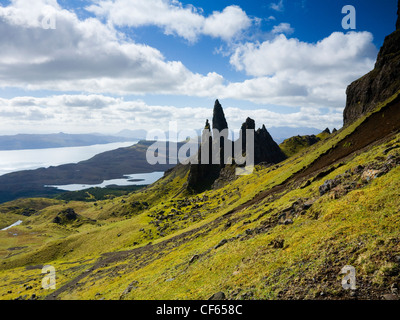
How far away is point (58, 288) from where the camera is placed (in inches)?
2687

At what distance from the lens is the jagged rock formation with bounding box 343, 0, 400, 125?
81.3m

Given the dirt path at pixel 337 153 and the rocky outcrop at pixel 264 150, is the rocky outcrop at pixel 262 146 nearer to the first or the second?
the rocky outcrop at pixel 264 150

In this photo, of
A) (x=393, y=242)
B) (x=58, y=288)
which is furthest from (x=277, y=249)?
(x=58, y=288)

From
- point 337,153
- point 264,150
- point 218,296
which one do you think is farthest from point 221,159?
point 218,296

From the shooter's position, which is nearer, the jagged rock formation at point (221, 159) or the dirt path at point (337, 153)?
the dirt path at point (337, 153)

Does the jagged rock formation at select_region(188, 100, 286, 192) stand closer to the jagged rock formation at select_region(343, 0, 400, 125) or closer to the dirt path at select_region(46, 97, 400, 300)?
the jagged rock formation at select_region(343, 0, 400, 125)

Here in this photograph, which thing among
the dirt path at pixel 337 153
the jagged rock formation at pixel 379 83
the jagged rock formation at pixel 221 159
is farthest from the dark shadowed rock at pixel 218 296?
the jagged rock formation at pixel 221 159

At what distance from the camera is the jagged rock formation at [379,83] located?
81.3m

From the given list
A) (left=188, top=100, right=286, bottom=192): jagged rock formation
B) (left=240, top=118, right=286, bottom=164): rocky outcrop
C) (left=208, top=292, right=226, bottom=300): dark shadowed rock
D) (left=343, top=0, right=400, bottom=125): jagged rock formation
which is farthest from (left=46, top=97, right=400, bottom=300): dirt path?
(left=240, top=118, right=286, bottom=164): rocky outcrop

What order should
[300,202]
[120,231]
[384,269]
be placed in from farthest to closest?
[120,231] < [300,202] < [384,269]

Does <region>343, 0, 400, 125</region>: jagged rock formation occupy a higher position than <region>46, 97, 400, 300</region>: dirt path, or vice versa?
<region>343, 0, 400, 125</region>: jagged rock formation

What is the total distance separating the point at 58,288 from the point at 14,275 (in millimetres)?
47073
